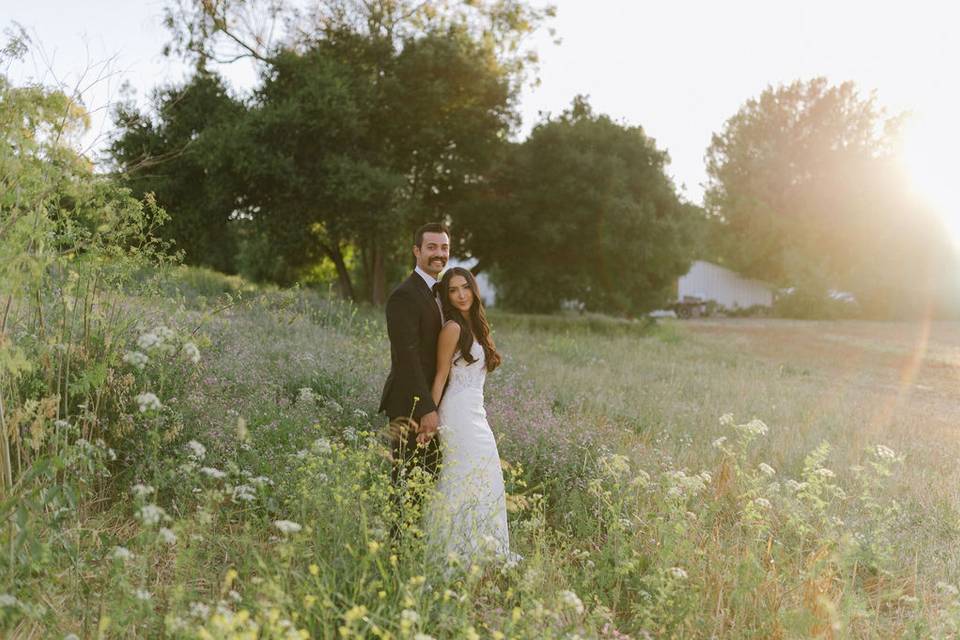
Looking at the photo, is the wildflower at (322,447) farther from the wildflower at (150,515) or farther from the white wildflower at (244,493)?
the wildflower at (150,515)

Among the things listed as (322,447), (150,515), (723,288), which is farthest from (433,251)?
(723,288)

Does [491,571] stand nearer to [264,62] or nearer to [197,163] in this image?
[197,163]

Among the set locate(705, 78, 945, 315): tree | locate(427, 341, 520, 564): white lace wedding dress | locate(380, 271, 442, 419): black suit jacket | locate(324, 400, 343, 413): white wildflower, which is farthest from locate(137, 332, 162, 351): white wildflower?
locate(705, 78, 945, 315): tree

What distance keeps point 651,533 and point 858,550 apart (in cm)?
148

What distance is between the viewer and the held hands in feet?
17.0

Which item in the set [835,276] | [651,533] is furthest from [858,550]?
[835,276]

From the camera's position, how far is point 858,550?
5348 millimetres

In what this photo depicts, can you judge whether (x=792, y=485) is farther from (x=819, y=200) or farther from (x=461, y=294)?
(x=819, y=200)

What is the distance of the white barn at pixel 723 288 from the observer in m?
53.7

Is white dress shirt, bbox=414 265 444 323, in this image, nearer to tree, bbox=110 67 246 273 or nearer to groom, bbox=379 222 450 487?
groom, bbox=379 222 450 487

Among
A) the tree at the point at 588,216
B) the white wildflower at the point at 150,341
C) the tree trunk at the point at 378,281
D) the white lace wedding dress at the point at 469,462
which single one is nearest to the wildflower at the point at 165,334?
the white wildflower at the point at 150,341

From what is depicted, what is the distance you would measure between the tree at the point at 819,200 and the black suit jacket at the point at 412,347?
47903 mm

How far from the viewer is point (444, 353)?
5270mm

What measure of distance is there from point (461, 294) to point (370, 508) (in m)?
1.69
